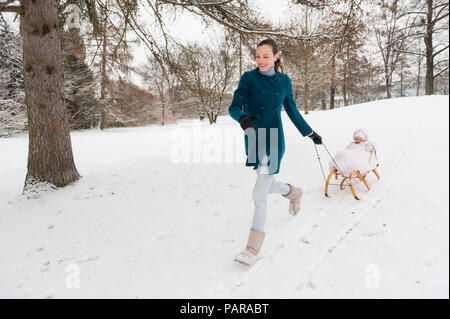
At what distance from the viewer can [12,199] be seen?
13.9 ft

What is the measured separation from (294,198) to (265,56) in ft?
5.79

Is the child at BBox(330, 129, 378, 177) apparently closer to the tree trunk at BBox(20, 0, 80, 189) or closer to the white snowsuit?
the white snowsuit

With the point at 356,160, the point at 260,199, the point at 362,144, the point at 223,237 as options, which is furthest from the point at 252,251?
the point at 362,144

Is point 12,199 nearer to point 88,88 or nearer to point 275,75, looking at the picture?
point 275,75

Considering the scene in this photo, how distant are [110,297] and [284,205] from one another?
2426 mm

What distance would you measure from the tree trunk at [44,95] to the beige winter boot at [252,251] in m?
3.69

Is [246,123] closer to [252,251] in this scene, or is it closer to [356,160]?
[252,251]

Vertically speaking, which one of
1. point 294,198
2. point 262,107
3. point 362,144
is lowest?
point 294,198

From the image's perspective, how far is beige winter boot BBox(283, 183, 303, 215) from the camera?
3.12 metres

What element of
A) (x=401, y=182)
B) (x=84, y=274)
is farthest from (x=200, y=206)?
(x=401, y=182)

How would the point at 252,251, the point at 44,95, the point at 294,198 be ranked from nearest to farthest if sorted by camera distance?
1. the point at 252,251
2. the point at 294,198
3. the point at 44,95

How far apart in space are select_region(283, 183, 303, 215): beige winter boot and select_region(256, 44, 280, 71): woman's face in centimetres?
151

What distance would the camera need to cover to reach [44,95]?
4113 mm

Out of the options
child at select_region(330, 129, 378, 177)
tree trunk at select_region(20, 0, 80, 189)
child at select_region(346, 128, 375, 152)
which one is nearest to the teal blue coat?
child at select_region(330, 129, 378, 177)
